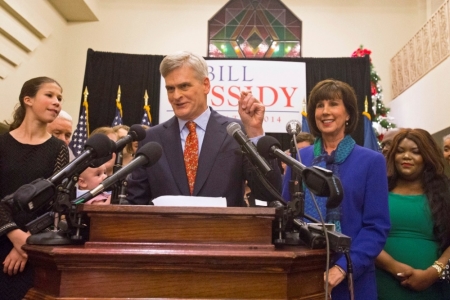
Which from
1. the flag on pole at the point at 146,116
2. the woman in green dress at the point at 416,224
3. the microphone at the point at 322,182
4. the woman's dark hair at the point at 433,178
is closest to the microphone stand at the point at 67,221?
the microphone at the point at 322,182

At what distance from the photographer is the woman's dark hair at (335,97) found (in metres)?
1.98

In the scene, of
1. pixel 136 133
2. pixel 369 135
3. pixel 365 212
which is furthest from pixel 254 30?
pixel 136 133

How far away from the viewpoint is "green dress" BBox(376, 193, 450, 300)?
223cm

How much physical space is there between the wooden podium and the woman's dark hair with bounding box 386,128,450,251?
Answer: 1.32 m

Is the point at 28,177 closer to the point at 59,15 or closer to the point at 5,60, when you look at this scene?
the point at 5,60

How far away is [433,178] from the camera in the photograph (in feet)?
7.93

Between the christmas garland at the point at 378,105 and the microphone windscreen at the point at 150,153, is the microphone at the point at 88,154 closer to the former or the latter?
the microphone windscreen at the point at 150,153

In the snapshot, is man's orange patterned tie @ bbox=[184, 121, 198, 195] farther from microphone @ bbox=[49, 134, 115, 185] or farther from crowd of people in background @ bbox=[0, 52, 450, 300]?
microphone @ bbox=[49, 134, 115, 185]

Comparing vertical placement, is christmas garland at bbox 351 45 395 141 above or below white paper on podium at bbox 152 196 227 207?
above

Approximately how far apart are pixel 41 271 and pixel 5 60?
5.36 metres

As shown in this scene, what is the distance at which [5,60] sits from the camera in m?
5.96

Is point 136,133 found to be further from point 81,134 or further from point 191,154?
point 81,134

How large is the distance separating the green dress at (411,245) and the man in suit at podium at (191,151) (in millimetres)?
889

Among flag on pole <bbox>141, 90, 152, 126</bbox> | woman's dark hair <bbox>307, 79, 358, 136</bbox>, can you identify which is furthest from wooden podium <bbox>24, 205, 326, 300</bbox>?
flag on pole <bbox>141, 90, 152, 126</bbox>
